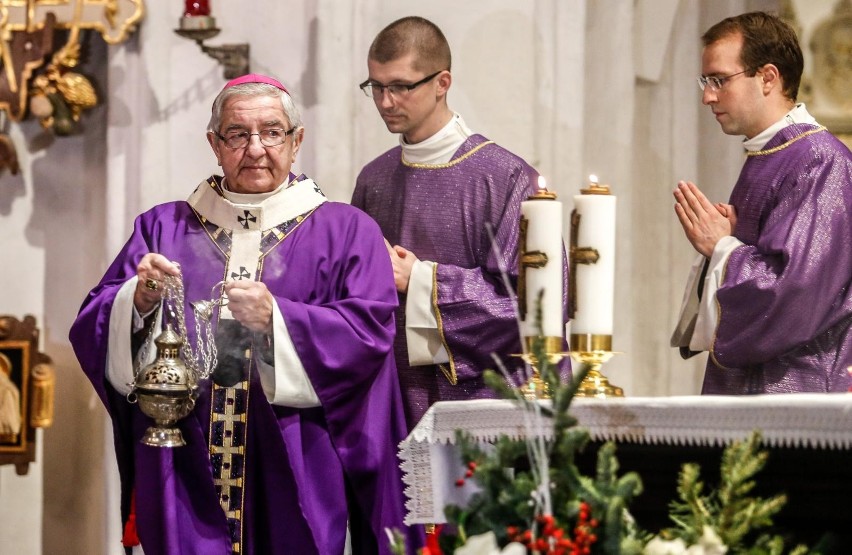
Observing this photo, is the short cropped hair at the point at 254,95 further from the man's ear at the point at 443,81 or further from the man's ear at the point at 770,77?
the man's ear at the point at 770,77

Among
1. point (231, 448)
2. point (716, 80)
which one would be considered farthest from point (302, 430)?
point (716, 80)

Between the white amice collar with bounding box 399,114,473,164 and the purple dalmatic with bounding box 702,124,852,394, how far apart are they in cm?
117

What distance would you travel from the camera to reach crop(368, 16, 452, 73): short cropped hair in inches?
192

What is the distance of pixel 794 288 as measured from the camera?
4008mm

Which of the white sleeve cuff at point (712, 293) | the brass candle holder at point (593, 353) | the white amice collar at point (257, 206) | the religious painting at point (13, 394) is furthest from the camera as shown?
the religious painting at point (13, 394)

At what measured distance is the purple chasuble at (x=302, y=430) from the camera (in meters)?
4.09

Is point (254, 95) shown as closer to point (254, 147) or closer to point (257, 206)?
point (254, 147)

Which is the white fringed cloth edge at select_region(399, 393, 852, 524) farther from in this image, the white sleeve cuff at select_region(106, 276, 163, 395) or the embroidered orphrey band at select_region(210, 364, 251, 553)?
the white sleeve cuff at select_region(106, 276, 163, 395)

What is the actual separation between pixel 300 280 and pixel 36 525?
8.51ft

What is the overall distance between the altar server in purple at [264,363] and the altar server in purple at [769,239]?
Result: 99cm

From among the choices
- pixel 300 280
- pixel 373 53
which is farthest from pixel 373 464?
pixel 373 53

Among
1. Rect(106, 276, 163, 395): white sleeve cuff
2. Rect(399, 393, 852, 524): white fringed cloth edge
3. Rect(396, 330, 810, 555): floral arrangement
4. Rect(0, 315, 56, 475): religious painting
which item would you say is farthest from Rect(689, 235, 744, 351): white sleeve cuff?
Rect(0, 315, 56, 475): religious painting

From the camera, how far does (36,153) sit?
20.5 feet

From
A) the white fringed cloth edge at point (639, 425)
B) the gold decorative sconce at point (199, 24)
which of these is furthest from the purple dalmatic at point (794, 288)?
the gold decorative sconce at point (199, 24)
